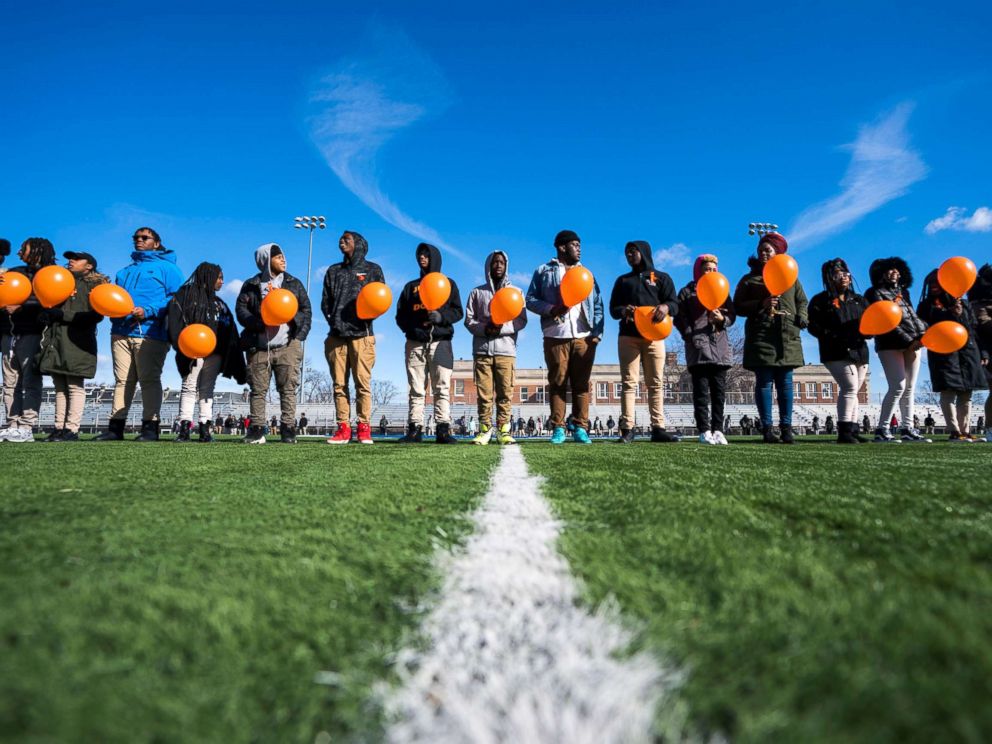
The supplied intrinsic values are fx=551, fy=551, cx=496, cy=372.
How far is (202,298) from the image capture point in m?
6.75

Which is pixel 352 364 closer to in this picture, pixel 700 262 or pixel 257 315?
pixel 257 315


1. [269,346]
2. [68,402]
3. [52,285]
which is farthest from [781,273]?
[68,402]

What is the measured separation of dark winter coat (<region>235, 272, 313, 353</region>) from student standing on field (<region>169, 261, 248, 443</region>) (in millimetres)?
502

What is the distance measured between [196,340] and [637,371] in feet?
17.1

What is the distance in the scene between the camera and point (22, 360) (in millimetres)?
6449

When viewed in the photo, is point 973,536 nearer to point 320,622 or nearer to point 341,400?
point 320,622

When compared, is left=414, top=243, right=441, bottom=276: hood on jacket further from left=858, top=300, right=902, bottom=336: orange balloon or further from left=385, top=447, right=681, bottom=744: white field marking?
left=385, top=447, right=681, bottom=744: white field marking

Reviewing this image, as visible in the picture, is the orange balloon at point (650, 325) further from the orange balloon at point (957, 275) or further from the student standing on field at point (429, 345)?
the orange balloon at point (957, 275)

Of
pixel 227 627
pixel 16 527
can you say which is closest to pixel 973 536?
pixel 227 627

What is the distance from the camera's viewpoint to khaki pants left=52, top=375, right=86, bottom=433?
6305 mm

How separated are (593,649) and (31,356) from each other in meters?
7.97

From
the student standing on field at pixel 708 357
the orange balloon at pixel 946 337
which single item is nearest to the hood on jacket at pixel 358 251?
the student standing on field at pixel 708 357

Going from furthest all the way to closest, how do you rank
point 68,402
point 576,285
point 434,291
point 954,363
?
point 954,363
point 68,402
point 434,291
point 576,285

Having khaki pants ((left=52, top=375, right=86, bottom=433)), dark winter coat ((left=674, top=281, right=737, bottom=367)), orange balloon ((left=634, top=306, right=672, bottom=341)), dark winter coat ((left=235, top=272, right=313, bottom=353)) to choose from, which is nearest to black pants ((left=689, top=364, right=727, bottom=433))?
dark winter coat ((left=674, top=281, right=737, bottom=367))
